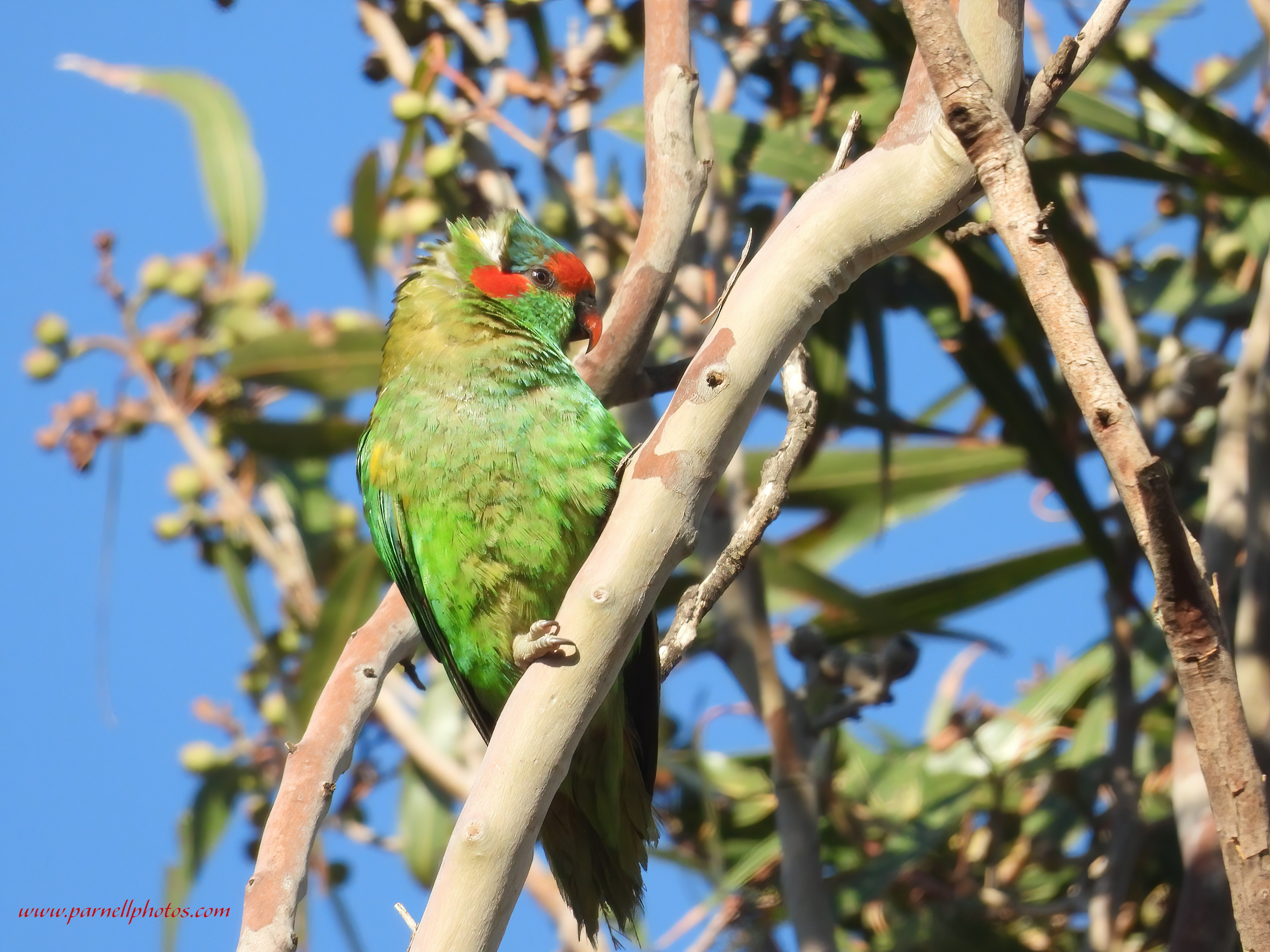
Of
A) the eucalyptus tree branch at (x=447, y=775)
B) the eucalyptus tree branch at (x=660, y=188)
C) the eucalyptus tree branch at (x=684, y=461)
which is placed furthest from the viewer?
the eucalyptus tree branch at (x=447, y=775)

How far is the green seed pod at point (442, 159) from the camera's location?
11.6 ft

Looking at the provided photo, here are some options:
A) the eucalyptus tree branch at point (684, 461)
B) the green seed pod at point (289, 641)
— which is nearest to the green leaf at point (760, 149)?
the eucalyptus tree branch at point (684, 461)

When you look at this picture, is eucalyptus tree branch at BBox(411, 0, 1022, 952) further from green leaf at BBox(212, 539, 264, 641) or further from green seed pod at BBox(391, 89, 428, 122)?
green leaf at BBox(212, 539, 264, 641)

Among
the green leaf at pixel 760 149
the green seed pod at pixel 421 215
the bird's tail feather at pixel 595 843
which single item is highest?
the green seed pod at pixel 421 215

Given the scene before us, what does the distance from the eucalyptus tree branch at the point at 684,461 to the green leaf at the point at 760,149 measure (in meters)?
1.60

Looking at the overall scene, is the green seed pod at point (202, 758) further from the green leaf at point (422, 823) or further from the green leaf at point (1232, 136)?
the green leaf at point (1232, 136)

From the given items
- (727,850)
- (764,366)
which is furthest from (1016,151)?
(727,850)

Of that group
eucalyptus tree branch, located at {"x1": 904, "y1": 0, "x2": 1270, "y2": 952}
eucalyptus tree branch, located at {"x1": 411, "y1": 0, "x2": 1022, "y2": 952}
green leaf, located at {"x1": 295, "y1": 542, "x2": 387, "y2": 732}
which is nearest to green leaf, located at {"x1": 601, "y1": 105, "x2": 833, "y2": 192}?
green leaf, located at {"x1": 295, "y1": 542, "x2": 387, "y2": 732}

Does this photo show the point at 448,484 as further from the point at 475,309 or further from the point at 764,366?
the point at 764,366

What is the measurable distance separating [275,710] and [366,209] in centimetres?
157

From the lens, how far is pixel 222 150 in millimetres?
4379

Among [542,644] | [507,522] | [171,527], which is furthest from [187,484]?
[542,644]

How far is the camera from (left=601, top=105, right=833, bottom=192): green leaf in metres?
3.38

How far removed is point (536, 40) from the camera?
3795 millimetres
